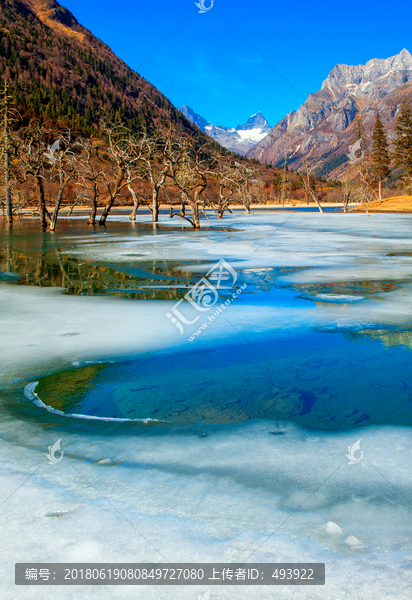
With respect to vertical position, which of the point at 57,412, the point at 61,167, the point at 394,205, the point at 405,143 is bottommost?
the point at 57,412

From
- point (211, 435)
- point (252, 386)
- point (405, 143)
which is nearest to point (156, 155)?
point (252, 386)

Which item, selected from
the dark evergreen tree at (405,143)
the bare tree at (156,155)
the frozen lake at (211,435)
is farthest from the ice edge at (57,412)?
the dark evergreen tree at (405,143)

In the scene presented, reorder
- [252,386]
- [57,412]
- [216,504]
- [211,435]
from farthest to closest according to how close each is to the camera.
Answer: [252,386], [57,412], [211,435], [216,504]

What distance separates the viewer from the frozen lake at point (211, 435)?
2.44 m

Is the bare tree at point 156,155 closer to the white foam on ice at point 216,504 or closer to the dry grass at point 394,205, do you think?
the white foam on ice at point 216,504

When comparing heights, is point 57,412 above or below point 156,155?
below

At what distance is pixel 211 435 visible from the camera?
391cm

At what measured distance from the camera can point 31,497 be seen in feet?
9.50

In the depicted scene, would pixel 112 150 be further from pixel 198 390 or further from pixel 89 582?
pixel 89 582

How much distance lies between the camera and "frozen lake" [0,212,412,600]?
8.00 ft

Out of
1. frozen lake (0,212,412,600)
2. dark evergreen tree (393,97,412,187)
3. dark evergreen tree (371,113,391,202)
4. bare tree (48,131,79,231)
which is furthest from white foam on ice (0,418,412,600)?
dark evergreen tree (371,113,391,202)

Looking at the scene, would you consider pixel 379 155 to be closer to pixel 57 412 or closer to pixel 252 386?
pixel 252 386

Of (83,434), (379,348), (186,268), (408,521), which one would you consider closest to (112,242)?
(186,268)

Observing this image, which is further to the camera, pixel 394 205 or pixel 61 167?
pixel 394 205
